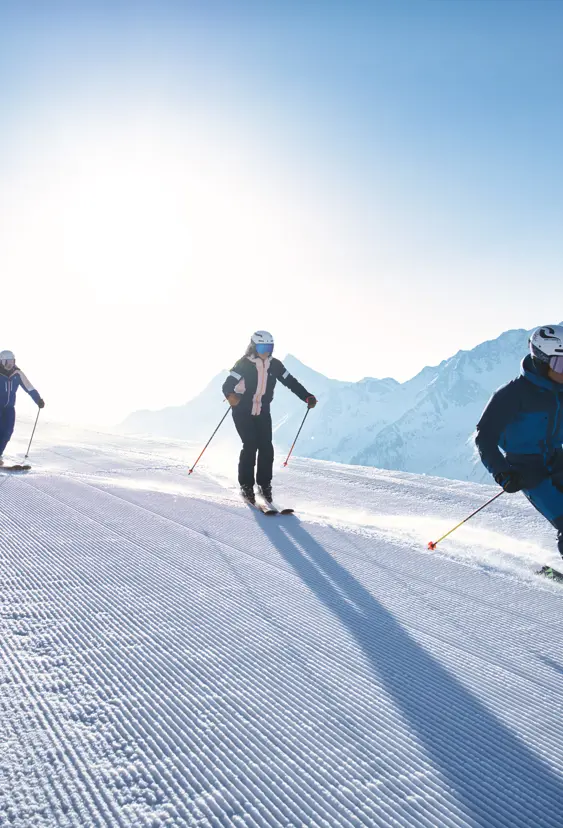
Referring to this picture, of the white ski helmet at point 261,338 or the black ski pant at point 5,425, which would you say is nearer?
the white ski helmet at point 261,338

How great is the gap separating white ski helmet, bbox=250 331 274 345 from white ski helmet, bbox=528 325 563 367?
3.84 m

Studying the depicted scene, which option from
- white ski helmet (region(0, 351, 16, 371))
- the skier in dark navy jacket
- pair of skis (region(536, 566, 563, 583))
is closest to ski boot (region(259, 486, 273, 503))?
the skier in dark navy jacket

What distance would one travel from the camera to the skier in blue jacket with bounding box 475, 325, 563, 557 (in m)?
4.06

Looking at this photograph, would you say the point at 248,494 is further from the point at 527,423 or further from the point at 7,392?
the point at 7,392

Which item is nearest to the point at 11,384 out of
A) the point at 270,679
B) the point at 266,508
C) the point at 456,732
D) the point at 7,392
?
the point at 7,392

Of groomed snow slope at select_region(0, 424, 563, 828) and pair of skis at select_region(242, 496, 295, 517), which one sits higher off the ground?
groomed snow slope at select_region(0, 424, 563, 828)

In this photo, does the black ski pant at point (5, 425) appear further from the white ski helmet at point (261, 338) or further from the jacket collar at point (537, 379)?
the jacket collar at point (537, 379)

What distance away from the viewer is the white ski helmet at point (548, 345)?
3932 mm

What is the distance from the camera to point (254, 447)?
7.29 metres

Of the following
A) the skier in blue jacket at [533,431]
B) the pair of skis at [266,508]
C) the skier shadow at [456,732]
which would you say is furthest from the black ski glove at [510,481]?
the pair of skis at [266,508]

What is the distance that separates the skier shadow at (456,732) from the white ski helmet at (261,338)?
4.56 meters

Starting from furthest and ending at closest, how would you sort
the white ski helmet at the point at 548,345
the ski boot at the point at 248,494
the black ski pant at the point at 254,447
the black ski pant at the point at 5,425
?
the black ski pant at the point at 5,425 → the black ski pant at the point at 254,447 → the ski boot at the point at 248,494 → the white ski helmet at the point at 548,345

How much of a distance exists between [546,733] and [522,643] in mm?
824

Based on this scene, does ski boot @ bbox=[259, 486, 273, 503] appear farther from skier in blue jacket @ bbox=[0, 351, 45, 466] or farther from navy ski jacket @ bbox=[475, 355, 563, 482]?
skier in blue jacket @ bbox=[0, 351, 45, 466]
